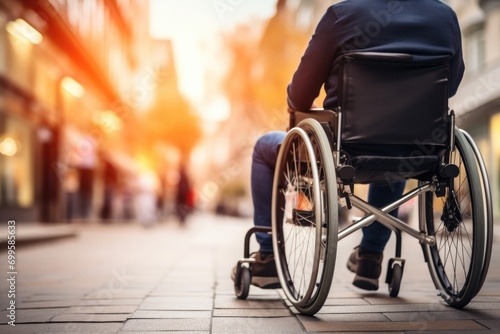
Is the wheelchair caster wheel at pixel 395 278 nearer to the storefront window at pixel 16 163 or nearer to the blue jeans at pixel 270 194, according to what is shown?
the blue jeans at pixel 270 194

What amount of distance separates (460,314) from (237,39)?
19094 mm

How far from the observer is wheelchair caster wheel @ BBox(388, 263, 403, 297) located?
317 centimetres

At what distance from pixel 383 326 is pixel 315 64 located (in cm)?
113

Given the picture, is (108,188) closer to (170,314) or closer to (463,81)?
(463,81)

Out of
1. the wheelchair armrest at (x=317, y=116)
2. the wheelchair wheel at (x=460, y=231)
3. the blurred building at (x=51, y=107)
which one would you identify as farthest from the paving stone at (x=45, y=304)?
the blurred building at (x=51, y=107)

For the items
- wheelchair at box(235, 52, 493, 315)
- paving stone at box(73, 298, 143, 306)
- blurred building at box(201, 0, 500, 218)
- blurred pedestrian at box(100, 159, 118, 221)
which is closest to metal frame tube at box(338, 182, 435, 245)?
wheelchair at box(235, 52, 493, 315)

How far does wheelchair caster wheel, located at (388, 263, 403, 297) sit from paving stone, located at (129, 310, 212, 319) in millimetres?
978

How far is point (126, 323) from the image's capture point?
2529mm

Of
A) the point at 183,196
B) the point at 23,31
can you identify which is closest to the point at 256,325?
the point at 23,31

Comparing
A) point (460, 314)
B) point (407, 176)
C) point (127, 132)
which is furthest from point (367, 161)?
Answer: point (127, 132)

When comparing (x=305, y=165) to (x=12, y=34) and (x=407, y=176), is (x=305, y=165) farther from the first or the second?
(x=12, y=34)

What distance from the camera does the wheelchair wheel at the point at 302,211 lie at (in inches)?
97.7

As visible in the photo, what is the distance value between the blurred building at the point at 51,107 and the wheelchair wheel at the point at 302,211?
Answer: 10195mm

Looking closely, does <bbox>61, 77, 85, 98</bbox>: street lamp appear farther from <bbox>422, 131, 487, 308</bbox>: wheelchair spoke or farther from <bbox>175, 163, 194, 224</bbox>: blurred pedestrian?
<bbox>422, 131, 487, 308</bbox>: wheelchair spoke
